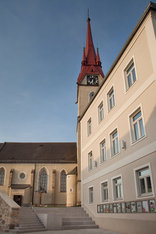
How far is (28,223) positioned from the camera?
1332 cm

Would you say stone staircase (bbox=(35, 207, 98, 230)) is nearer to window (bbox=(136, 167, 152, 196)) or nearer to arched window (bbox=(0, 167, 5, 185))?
window (bbox=(136, 167, 152, 196))

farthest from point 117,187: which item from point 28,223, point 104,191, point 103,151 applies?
point 28,223

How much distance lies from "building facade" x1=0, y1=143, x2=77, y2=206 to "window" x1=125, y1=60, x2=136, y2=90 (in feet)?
65.8

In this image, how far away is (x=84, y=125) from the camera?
800 inches

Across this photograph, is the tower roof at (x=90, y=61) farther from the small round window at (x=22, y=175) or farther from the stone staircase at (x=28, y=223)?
the stone staircase at (x=28, y=223)

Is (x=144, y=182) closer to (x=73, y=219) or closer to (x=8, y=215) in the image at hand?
(x=8, y=215)

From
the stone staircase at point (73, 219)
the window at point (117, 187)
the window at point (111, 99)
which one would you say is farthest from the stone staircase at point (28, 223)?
the window at point (111, 99)

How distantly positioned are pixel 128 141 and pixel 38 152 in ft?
88.4

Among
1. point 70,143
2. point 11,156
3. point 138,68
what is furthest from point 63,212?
point 70,143

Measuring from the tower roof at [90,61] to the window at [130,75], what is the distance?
2360 cm

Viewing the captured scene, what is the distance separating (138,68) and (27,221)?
1150 cm

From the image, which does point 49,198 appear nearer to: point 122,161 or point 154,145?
point 122,161

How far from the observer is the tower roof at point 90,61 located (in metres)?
37.2

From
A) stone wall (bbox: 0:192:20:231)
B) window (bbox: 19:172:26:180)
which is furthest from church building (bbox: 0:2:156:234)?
window (bbox: 19:172:26:180)
